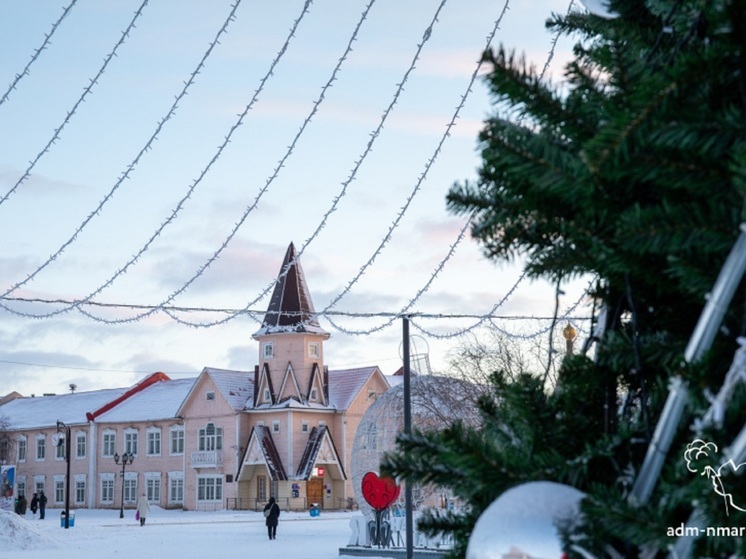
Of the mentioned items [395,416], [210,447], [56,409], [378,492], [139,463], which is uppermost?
[56,409]

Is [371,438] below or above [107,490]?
above

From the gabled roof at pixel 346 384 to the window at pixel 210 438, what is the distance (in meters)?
6.20

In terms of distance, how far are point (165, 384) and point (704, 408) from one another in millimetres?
60455

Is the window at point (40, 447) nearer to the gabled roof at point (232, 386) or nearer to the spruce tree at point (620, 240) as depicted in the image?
the gabled roof at point (232, 386)

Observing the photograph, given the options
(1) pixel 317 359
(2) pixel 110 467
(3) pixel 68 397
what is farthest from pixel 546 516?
(3) pixel 68 397

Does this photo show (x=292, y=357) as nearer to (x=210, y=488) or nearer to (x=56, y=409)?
(x=210, y=488)

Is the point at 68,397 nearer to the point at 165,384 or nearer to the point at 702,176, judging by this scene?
the point at 165,384

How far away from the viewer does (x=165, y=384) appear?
2377 inches

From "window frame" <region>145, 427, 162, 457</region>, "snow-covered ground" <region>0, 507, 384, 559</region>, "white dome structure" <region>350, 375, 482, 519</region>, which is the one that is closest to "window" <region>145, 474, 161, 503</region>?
"window frame" <region>145, 427, 162, 457</region>

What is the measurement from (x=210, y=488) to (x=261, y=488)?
3247 millimetres

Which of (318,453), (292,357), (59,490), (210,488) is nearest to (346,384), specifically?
(292,357)

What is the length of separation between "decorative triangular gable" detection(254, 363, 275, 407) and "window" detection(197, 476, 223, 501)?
15.1 ft

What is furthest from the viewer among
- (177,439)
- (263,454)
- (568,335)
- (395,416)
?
(177,439)

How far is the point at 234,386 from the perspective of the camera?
181 ft
